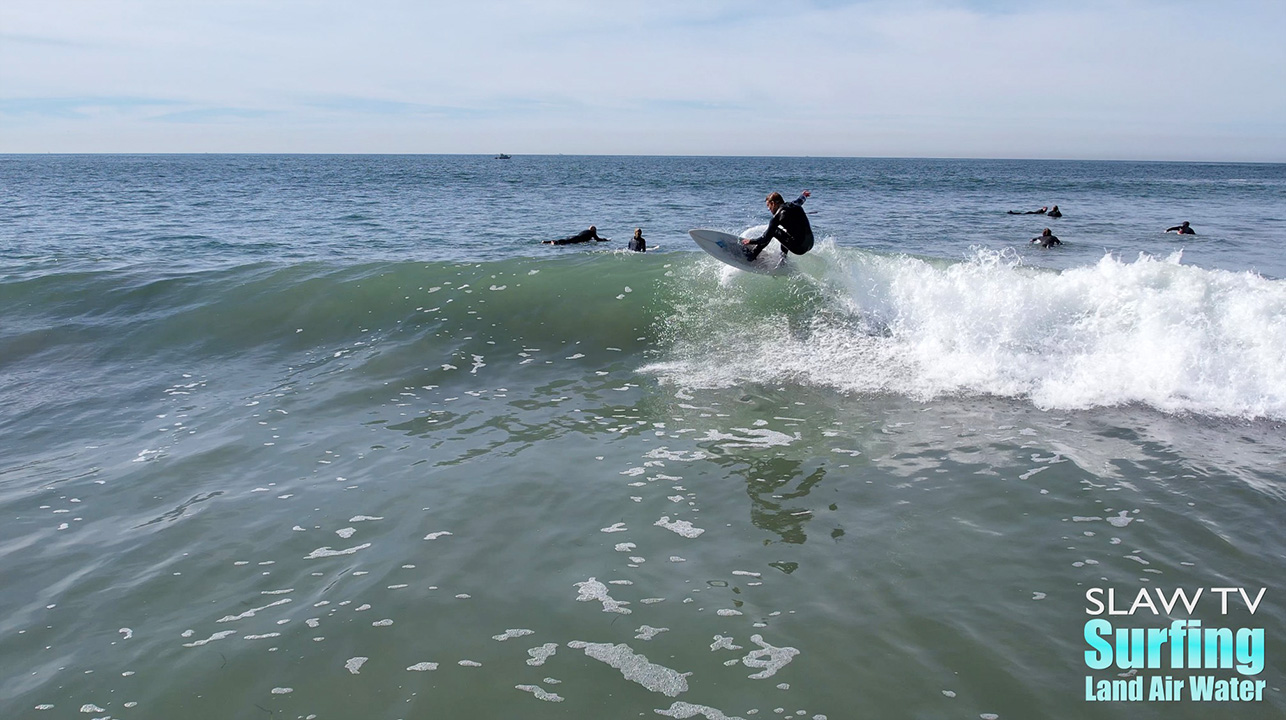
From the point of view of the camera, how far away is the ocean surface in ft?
15.4

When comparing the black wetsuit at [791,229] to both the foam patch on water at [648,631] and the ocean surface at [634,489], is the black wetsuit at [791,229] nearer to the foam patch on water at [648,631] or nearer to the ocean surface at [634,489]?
the ocean surface at [634,489]

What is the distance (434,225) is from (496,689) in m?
28.2

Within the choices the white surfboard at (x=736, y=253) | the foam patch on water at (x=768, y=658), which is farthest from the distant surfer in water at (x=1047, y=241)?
the foam patch on water at (x=768, y=658)

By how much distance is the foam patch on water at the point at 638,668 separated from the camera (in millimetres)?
4535

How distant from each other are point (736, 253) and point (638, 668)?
33.4 ft

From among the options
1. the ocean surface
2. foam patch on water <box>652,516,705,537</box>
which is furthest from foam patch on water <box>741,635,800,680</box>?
foam patch on water <box>652,516,705,537</box>

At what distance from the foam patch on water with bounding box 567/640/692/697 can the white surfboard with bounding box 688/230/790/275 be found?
9.67 meters

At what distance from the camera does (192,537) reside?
6.44 metres

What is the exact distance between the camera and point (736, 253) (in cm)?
1393

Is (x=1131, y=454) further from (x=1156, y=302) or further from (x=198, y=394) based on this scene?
(x=198, y=394)

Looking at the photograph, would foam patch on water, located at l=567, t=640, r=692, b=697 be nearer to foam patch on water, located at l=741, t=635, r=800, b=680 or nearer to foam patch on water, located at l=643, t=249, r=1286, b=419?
foam patch on water, located at l=741, t=635, r=800, b=680

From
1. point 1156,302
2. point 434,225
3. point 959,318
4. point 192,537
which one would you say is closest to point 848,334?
point 959,318

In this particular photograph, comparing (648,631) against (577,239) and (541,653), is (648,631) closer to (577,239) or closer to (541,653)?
(541,653)

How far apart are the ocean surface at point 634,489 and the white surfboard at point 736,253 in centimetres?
64
